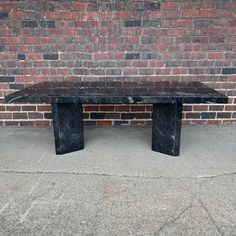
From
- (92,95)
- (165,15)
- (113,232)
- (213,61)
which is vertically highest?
(165,15)

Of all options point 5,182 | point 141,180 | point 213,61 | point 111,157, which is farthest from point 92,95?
point 213,61

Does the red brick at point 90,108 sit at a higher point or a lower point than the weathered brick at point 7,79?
lower

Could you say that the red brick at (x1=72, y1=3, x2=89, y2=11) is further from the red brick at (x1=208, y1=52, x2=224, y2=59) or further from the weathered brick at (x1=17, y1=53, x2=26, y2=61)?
the red brick at (x1=208, y1=52, x2=224, y2=59)

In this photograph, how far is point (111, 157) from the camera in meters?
2.31

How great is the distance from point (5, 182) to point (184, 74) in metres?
2.37

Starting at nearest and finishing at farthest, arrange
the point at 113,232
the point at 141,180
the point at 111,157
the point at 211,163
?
the point at 113,232 → the point at 141,180 → the point at 211,163 → the point at 111,157

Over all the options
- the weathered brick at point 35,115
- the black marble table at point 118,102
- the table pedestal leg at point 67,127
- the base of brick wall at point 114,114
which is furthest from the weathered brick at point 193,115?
the weathered brick at point 35,115

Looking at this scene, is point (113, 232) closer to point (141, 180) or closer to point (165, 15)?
point (141, 180)

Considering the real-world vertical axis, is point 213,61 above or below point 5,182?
above

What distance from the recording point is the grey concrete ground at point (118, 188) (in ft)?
4.73

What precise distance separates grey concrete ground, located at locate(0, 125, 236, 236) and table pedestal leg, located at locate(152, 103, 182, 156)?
3.9 inches

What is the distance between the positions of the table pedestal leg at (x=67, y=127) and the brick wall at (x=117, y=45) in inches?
29.9

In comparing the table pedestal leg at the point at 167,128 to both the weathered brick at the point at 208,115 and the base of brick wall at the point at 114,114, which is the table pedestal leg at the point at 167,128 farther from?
the weathered brick at the point at 208,115

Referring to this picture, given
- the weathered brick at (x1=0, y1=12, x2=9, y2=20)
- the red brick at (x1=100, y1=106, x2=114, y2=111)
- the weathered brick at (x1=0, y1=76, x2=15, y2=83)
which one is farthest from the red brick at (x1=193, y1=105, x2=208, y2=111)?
the weathered brick at (x1=0, y1=12, x2=9, y2=20)
